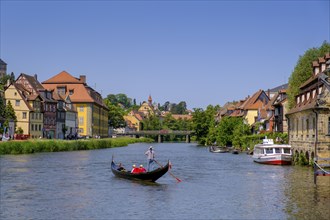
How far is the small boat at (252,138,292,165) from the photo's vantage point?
62969mm

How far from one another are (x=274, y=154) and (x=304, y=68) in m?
14.7

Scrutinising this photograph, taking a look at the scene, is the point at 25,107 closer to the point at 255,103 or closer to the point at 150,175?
the point at 255,103

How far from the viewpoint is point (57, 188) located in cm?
3856

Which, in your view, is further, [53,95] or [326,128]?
[53,95]

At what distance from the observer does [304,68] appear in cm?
7275

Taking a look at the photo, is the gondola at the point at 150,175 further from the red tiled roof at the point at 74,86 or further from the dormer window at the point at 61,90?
the red tiled roof at the point at 74,86

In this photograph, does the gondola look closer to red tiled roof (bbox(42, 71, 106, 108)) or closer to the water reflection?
the water reflection

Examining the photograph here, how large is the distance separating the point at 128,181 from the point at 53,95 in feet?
286

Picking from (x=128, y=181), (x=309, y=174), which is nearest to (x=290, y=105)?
(x=309, y=174)

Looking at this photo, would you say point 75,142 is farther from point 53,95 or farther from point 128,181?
point 128,181

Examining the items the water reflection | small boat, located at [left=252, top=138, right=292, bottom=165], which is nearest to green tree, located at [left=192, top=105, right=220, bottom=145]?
small boat, located at [left=252, top=138, right=292, bottom=165]

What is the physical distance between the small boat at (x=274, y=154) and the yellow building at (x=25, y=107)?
192 ft

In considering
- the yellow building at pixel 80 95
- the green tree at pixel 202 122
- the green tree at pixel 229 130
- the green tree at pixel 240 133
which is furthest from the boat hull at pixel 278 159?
the green tree at pixel 202 122

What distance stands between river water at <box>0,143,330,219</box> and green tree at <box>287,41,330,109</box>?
79.5 feet
